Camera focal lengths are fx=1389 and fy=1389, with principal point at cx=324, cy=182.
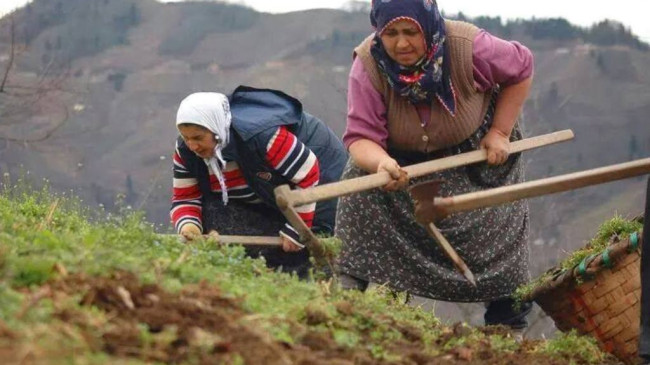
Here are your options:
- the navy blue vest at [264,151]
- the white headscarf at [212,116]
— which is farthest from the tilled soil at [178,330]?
the navy blue vest at [264,151]

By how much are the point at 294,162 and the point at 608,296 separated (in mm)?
1983

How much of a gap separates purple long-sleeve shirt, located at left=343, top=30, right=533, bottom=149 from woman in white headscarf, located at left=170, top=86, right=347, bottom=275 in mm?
797

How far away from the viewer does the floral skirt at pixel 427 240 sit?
678 centimetres

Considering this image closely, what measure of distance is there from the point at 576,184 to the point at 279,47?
57100 millimetres

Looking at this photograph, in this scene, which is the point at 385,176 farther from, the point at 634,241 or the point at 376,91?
the point at 634,241

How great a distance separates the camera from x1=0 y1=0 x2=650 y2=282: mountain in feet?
148

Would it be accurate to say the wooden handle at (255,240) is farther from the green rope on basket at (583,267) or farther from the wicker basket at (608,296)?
the green rope on basket at (583,267)

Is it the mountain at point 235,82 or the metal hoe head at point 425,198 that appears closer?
the metal hoe head at point 425,198

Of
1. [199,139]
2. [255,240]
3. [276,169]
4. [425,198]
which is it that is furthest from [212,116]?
[425,198]

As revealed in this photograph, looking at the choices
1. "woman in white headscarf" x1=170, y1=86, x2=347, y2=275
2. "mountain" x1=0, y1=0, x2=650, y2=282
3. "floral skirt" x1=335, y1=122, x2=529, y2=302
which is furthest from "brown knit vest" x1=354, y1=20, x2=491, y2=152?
"mountain" x1=0, y1=0, x2=650, y2=282

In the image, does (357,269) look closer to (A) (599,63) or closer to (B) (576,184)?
(B) (576,184)

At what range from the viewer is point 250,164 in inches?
293

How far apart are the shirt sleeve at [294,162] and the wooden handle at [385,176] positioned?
42.5 inches

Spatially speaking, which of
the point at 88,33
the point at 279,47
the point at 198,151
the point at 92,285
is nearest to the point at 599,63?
the point at 279,47
